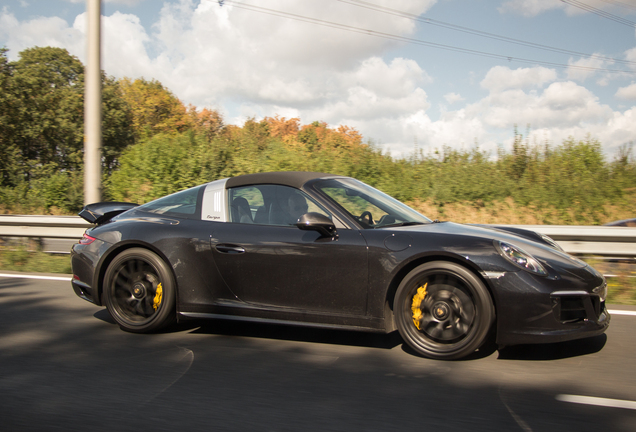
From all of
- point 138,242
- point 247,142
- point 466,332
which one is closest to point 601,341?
point 466,332

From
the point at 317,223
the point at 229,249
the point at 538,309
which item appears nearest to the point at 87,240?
the point at 229,249

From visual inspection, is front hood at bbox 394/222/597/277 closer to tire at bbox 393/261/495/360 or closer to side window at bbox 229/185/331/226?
tire at bbox 393/261/495/360

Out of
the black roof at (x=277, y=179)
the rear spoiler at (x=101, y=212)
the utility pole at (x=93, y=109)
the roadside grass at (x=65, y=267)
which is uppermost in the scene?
the utility pole at (x=93, y=109)

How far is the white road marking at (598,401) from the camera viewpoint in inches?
115

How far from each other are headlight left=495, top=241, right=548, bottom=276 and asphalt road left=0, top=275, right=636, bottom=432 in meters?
0.65

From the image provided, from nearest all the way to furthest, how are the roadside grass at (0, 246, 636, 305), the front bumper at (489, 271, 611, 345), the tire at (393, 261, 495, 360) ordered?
1. the front bumper at (489, 271, 611, 345)
2. the tire at (393, 261, 495, 360)
3. the roadside grass at (0, 246, 636, 305)

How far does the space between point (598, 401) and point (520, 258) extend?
99cm

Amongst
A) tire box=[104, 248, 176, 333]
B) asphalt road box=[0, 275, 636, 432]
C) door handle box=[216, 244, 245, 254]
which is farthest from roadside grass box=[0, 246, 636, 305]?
door handle box=[216, 244, 245, 254]

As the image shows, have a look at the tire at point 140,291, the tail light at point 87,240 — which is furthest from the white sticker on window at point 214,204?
the tail light at point 87,240

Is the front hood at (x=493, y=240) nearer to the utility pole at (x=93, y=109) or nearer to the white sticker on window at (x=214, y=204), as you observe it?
the white sticker on window at (x=214, y=204)

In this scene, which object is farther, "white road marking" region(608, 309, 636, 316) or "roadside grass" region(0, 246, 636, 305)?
"roadside grass" region(0, 246, 636, 305)

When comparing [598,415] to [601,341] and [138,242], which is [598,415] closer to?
[601,341]

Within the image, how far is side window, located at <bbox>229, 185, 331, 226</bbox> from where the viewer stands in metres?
4.25

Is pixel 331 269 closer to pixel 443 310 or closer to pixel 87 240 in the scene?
pixel 443 310
